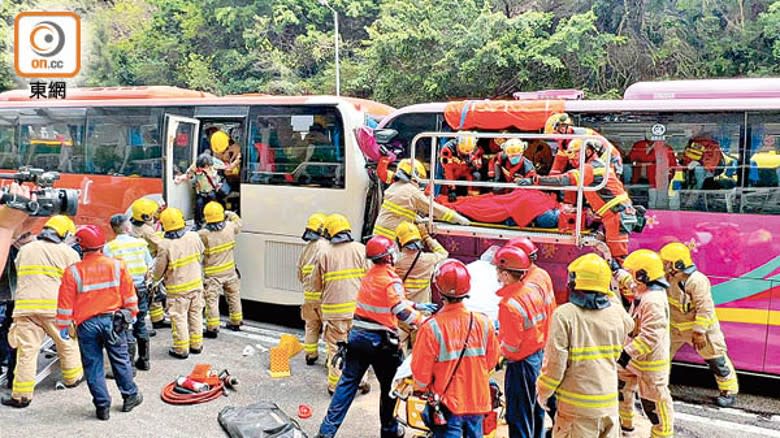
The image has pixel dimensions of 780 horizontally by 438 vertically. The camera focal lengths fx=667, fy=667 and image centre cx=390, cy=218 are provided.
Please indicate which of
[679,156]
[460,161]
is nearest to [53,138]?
[460,161]

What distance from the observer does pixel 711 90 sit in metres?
6.95

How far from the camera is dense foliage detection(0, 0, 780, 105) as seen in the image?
1983 centimetres

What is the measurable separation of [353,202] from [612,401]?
467 centimetres

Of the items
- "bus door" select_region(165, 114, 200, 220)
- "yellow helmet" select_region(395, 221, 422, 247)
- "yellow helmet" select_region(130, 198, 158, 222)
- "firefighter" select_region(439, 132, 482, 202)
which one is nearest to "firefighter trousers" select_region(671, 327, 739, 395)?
"yellow helmet" select_region(395, 221, 422, 247)

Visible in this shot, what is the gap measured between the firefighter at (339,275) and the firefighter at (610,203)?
212 cm

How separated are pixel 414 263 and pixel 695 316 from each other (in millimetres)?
2617

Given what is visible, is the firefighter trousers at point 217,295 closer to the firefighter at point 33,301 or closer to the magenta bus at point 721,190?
the firefighter at point 33,301

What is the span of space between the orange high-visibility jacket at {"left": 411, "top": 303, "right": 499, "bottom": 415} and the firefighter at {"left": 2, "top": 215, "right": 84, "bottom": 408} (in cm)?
381

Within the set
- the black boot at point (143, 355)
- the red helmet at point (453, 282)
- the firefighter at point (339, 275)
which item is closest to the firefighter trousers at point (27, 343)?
the black boot at point (143, 355)

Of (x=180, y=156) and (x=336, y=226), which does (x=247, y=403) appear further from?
(x=180, y=156)

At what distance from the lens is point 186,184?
922cm

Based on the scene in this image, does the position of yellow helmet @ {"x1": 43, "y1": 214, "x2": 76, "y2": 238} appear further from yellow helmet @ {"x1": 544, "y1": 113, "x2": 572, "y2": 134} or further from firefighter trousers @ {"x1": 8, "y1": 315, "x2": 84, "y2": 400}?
yellow helmet @ {"x1": 544, "y1": 113, "x2": 572, "y2": 134}

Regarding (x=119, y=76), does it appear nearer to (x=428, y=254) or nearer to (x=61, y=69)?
(x=61, y=69)

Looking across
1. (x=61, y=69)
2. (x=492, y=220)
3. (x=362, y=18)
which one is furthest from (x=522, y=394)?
(x=362, y=18)
